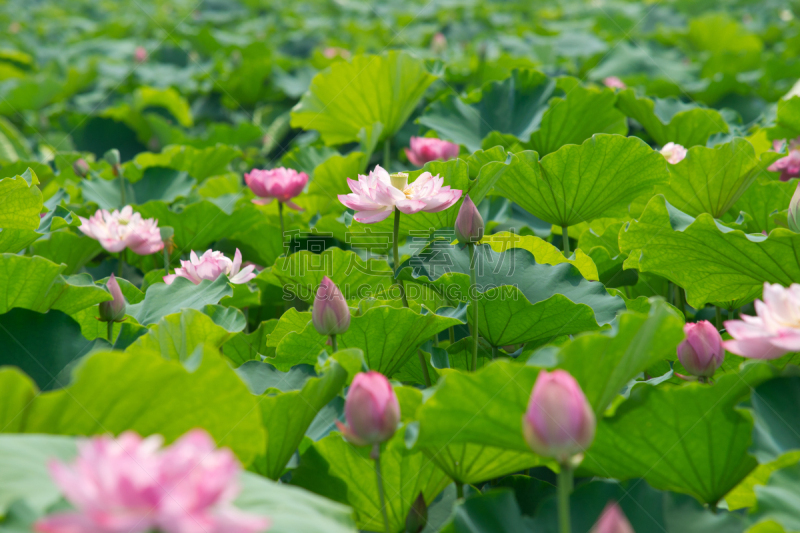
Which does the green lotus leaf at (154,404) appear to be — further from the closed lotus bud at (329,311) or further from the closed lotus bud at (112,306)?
the closed lotus bud at (112,306)

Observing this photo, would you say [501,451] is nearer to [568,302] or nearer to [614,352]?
[614,352]

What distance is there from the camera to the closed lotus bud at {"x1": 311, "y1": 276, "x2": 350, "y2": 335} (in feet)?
3.04

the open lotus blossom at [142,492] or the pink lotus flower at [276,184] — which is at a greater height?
the open lotus blossom at [142,492]

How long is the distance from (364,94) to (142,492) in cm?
154

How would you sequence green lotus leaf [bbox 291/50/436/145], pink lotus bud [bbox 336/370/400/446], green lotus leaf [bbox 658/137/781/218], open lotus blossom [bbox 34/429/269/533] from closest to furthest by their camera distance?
1. open lotus blossom [bbox 34/429/269/533]
2. pink lotus bud [bbox 336/370/400/446]
3. green lotus leaf [bbox 658/137/781/218]
4. green lotus leaf [bbox 291/50/436/145]

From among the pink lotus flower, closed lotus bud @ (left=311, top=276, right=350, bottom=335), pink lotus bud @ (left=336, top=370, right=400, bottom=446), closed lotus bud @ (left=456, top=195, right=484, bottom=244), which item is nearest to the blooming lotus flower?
closed lotus bud @ (left=456, top=195, right=484, bottom=244)

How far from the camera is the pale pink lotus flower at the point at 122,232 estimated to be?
132 centimetres

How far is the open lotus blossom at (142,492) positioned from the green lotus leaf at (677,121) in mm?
1483

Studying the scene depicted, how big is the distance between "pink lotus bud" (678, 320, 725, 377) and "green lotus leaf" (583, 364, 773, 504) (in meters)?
0.12

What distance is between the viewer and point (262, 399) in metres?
0.74

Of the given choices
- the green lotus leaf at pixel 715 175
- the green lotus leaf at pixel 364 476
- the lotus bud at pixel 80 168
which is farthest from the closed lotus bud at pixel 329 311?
the lotus bud at pixel 80 168

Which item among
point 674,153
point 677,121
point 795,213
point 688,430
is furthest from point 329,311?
point 677,121

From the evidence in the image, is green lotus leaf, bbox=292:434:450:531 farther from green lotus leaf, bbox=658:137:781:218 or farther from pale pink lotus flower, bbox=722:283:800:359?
green lotus leaf, bbox=658:137:781:218

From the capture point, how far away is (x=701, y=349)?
866 millimetres
